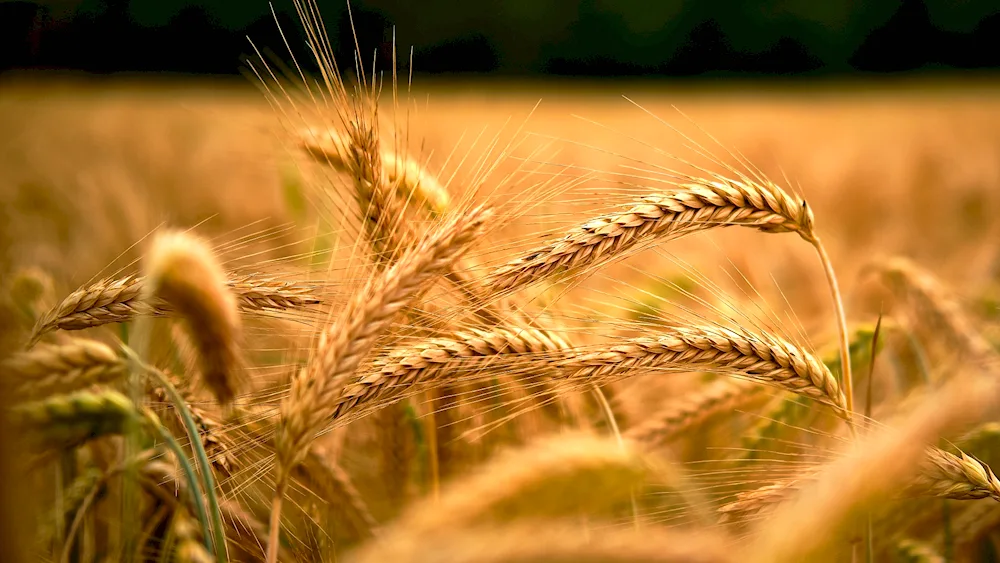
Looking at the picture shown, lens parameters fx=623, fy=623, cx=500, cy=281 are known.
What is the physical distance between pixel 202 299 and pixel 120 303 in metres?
0.34

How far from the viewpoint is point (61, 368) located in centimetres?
77

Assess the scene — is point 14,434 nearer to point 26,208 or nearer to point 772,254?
point 772,254

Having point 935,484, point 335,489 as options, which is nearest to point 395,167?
point 335,489

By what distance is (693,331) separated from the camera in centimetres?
85

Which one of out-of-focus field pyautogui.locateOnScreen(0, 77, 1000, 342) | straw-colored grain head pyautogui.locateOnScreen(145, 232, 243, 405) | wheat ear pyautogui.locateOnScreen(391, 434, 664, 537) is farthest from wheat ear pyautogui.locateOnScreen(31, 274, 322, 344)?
wheat ear pyautogui.locateOnScreen(391, 434, 664, 537)

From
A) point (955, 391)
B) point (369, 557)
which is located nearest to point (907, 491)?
point (955, 391)

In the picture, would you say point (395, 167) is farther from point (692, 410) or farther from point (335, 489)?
point (692, 410)

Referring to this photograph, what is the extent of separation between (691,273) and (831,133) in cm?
979

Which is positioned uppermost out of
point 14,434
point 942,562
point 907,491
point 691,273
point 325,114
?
point 325,114

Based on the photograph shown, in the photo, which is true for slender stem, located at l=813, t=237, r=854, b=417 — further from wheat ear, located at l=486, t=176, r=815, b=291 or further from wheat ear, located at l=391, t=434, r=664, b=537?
wheat ear, located at l=391, t=434, r=664, b=537

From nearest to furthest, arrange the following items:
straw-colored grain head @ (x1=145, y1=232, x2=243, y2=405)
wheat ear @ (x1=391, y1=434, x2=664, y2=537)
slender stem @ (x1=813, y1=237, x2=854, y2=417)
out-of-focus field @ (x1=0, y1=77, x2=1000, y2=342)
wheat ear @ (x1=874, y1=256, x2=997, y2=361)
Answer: straw-colored grain head @ (x1=145, y1=232, x2=243, y2=405)
wheat ear @ (x1=391, y1=434, x2=664, y2=537)
slender stem @ (x1=813, y1=237, x2=854, y2=417)
wheat ear @ (x1=874, y1=256, x2=997, y2=361)
out-of-focus field @ (x1=0, y1=77, x2=1000, y2=342)

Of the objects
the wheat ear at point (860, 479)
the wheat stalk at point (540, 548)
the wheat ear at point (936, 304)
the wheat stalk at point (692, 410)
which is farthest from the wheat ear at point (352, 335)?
the wheat ear at point (936, 304)

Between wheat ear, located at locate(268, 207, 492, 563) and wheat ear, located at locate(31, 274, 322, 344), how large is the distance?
0.15m

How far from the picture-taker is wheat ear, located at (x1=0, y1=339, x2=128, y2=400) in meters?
0.69
